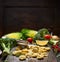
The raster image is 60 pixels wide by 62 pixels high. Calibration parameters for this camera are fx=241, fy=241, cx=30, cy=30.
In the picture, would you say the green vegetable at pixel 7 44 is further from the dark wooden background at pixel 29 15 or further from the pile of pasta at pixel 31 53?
the dark wooden background at pixel 29 15

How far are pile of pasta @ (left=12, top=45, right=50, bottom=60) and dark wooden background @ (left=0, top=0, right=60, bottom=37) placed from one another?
7.57 feet

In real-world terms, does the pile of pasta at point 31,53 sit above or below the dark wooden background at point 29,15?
below

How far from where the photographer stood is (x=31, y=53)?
2350mm

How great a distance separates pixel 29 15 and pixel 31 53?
257 centimetres

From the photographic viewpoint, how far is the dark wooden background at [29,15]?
4.79 m

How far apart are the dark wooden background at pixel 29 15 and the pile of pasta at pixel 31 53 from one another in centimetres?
231

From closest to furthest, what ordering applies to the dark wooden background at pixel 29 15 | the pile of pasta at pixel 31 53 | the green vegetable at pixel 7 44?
the pile of pasta at pixel 31 53, the green vegetable at pixel 7 44, the dark wooden background at pixel 29 15

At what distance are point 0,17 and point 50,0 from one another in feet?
3.44

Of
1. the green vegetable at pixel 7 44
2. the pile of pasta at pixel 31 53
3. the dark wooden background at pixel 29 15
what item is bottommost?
the pile of pasta at pixel 31 53

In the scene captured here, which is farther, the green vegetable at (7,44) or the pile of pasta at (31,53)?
the green vegetable at (7,44)

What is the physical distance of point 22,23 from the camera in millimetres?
4871

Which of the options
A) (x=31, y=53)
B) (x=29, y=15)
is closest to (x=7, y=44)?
(x=31, y=53)

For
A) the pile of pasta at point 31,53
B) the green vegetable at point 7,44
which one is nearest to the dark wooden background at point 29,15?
the green vegetable at point 7,44

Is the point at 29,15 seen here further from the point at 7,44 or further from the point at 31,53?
the point at 31,53
